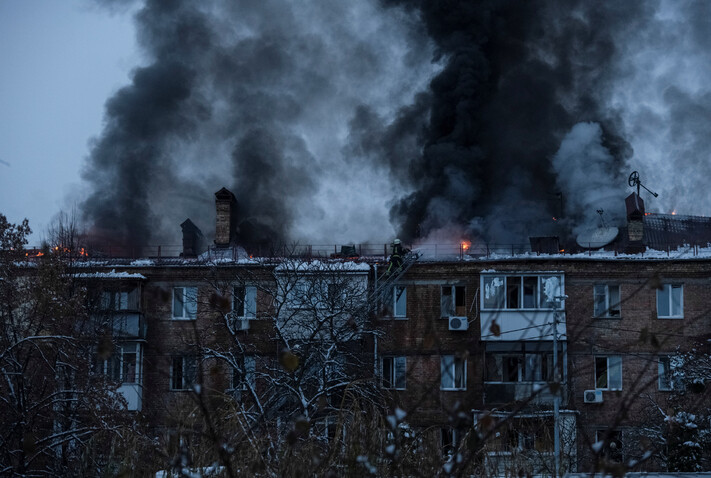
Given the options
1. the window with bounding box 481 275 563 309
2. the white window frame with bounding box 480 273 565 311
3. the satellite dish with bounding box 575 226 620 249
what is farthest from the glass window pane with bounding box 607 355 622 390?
the satellite dish with bounding box 575 226 620 249

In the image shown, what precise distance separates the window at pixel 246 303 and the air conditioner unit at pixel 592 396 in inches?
440

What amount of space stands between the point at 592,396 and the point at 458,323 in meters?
4.90

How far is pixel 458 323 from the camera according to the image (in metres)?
30.5

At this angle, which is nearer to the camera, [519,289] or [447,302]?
[519,289]

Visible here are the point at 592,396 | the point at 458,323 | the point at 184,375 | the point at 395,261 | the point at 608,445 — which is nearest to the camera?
the point at 184,375

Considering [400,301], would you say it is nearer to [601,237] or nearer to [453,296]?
[453,296]

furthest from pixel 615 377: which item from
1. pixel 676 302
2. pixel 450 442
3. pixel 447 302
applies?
pixel 450 442

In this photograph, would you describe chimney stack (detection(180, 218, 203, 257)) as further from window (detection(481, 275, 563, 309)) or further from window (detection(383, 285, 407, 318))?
window (detection(481, 275, 563, 309))

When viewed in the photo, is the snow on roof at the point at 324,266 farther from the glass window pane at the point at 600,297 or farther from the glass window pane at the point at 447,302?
the glass window pane at the point at 600,297

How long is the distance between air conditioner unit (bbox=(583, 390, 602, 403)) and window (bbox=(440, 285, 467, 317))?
4.87 m

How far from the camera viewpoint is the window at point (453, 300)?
31.5 metres

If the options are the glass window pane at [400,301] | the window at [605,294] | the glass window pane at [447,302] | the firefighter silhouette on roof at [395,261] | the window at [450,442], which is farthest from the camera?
the glass window pane at [400,301]

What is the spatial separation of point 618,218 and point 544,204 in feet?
21.1

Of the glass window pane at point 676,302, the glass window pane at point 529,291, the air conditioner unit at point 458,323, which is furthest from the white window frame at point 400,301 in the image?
the glass window pane at point 676,302
